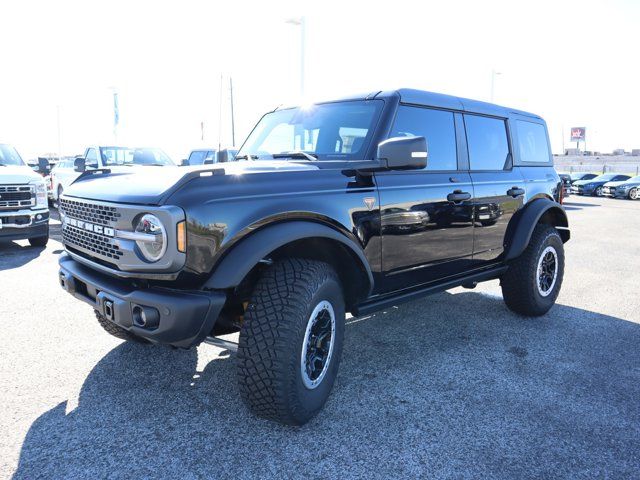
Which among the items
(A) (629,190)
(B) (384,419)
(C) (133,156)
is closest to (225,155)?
(B) (384,419)

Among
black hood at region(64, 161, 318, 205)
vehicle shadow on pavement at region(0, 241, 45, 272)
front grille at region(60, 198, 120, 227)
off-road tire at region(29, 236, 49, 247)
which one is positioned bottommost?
vehicle shadow on pavement at region(0, 241, 45, 272)

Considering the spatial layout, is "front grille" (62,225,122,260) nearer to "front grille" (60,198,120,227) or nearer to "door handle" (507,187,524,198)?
"front grille" (60,198,120,227)

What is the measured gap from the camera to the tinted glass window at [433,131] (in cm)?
341

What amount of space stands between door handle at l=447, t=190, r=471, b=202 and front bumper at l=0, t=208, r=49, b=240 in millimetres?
6921

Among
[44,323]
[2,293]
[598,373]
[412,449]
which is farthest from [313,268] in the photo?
[2,293]

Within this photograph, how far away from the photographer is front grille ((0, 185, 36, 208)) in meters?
7.41

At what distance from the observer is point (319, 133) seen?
3.48 metres

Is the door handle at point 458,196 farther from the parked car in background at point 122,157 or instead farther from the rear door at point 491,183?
the parked car in background at point 122,157

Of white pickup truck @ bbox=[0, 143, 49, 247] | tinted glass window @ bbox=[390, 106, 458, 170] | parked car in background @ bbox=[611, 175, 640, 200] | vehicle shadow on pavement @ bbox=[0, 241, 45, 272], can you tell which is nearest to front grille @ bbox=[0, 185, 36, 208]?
white pickup truck @ bbox=[0, 143, 49, 247]

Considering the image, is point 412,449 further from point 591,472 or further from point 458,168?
point 458,168

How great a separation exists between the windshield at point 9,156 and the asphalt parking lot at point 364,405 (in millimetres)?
4722

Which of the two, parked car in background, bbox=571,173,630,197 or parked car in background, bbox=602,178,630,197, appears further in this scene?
parked car in background, bbox=571,173,630,197

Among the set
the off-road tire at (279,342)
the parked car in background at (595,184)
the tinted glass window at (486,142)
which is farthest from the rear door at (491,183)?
the parked car in background at (595,184)

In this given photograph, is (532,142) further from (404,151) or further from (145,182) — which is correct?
(145,182)
